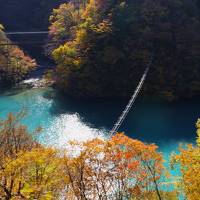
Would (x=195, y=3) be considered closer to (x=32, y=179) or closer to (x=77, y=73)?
(x=77, y=73)

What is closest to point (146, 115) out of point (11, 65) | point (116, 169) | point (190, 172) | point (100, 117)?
point (100, 117)

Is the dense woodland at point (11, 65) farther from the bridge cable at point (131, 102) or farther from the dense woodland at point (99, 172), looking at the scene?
the dense woodland at point (99, 172)

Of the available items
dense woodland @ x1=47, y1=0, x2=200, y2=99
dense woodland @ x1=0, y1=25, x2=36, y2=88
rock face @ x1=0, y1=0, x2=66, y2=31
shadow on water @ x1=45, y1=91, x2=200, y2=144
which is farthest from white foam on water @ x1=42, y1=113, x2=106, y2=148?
rock face @ x1=0, y1=0, x2=66, y2=31

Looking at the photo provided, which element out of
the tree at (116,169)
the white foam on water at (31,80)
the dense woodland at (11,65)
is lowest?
the white foam on water at (31,80)

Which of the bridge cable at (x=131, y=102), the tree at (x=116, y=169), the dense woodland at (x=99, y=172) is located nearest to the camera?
the dense woodland at (x=99, y=172)

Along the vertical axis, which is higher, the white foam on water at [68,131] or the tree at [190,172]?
the tree at [190,172]

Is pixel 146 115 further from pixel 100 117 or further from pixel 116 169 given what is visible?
pixel 116 169

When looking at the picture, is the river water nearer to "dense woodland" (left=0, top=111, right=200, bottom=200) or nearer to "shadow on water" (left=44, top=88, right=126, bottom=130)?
"shadow on water" (left=44, top=88, right=126, bottom=130)

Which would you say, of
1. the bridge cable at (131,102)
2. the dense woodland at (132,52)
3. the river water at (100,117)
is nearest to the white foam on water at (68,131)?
the river water at (100,117)
